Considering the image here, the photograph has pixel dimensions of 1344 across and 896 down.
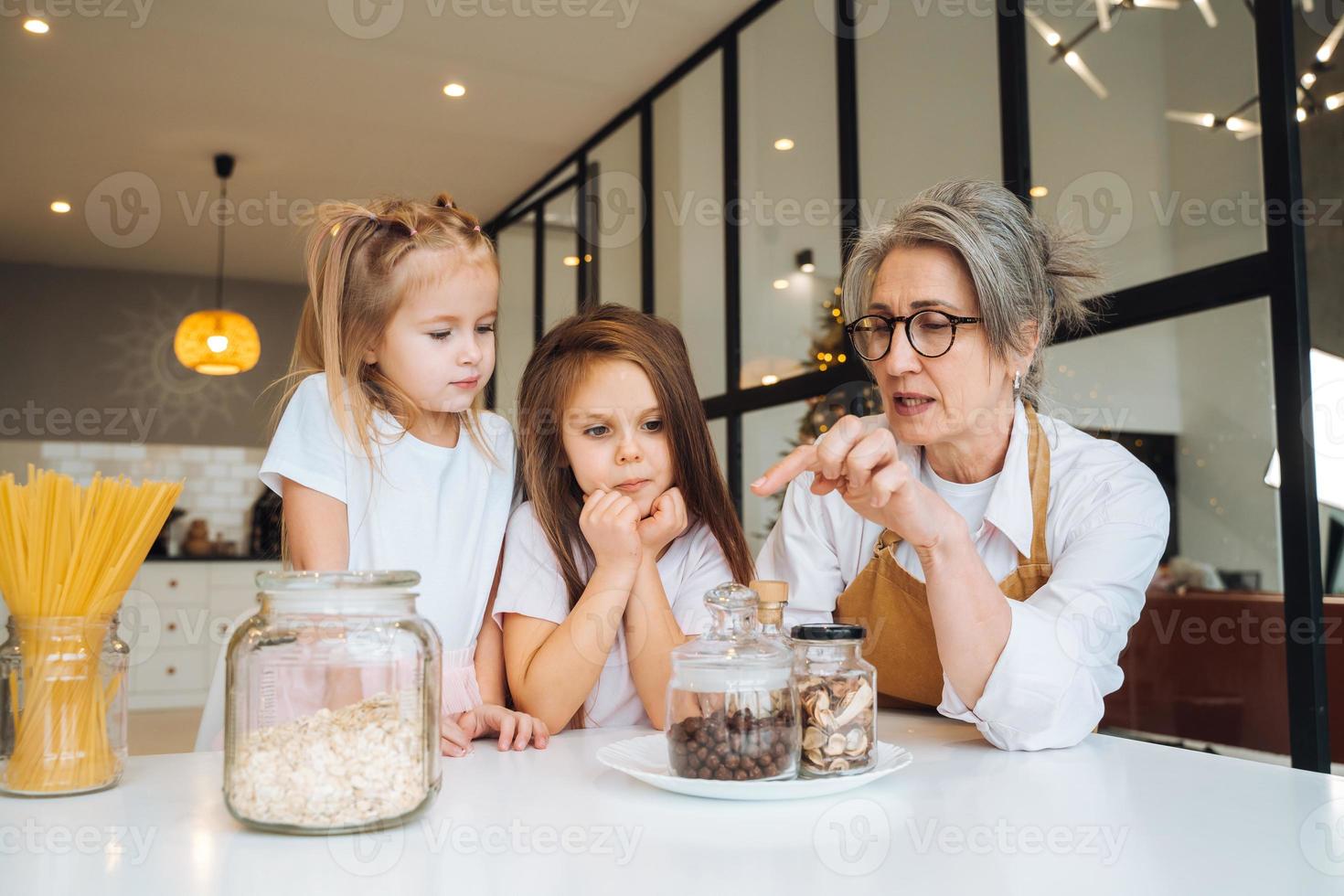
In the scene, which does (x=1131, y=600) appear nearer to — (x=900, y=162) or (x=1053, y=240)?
(x=1053, y=240)

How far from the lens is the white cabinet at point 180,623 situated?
602 centimetres

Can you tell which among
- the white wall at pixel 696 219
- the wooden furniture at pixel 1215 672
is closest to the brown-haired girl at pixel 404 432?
the wooden furniture at pixel 1215 672

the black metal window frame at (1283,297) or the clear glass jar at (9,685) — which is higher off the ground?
the black metal window frame at (1283,297)

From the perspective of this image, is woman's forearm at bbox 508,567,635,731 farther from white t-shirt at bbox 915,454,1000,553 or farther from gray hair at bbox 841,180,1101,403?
gray hair at bbox 841,180,1101,403

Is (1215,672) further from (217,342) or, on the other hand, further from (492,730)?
(217,342)

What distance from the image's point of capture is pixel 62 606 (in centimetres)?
85

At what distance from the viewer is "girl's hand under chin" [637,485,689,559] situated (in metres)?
1.32

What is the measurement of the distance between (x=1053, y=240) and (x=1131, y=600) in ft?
1.86

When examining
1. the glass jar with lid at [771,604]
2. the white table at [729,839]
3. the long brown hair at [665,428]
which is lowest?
the white table at [729,839]

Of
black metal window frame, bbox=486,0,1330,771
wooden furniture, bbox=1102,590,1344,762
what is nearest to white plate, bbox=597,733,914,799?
black metal window frame, bbox=486,0,1330,771

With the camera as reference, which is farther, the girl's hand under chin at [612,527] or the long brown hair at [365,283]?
the long brown hair at [365,283]

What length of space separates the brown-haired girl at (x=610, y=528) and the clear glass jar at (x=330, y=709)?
48 cm

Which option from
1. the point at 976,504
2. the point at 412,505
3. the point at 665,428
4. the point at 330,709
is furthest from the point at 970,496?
the point at 330,709

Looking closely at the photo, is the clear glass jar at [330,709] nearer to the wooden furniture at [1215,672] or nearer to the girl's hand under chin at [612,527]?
the girl's hand under chin at [612,527]
